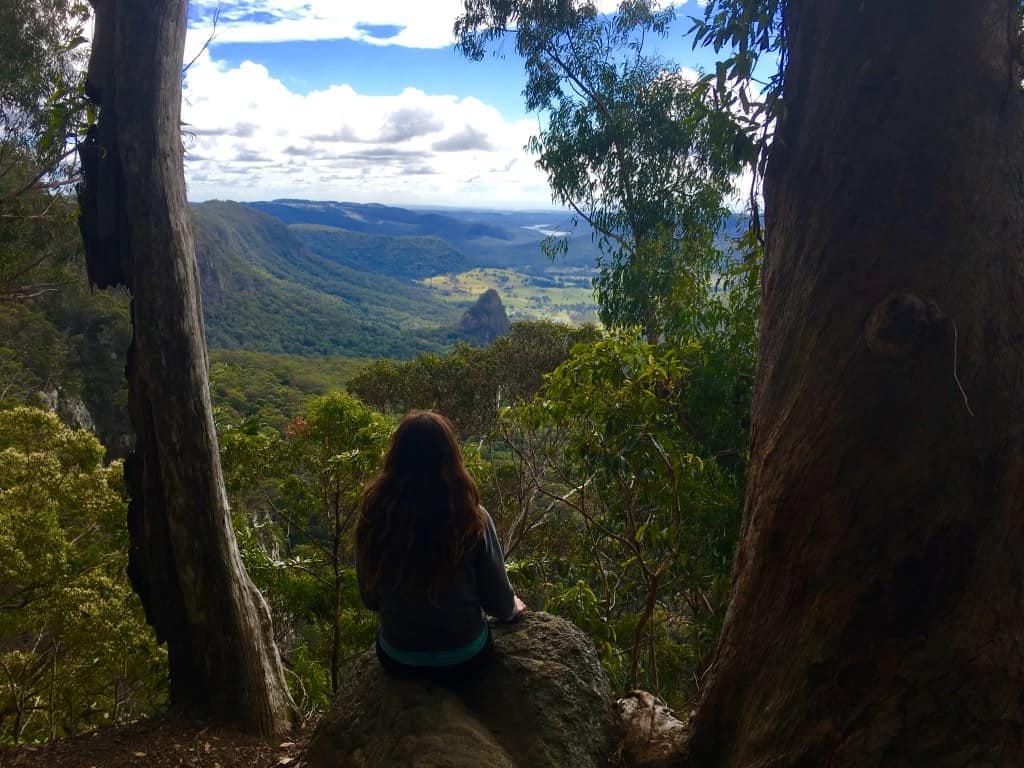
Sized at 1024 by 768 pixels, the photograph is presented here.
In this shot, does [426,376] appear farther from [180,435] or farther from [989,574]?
[989,574]

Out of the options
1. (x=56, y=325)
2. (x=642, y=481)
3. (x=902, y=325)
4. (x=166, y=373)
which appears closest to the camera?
(x=902, y=325)

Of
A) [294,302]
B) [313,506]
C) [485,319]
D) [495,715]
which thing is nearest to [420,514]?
[495,715]

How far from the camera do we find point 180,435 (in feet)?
13.2

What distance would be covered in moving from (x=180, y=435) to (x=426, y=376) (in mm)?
9509

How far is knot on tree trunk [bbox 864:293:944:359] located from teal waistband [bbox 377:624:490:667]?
1657mm

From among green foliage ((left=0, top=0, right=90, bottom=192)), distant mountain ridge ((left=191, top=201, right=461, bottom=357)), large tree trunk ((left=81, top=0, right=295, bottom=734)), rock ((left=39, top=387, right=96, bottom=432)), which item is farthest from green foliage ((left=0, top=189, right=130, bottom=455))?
distant mountain ridge ((left=191, top=201, right=461, bottom=357))

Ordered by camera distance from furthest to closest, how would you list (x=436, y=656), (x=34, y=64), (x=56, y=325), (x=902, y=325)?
(x=56, y=325), (x=34, y=64), (x=436, y=656), (x=902, y=325)

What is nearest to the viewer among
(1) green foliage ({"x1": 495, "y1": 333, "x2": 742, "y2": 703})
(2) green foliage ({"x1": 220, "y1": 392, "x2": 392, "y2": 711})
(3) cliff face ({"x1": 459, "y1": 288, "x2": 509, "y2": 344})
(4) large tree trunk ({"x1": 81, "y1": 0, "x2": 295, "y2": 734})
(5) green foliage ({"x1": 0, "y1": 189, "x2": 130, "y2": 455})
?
(1) green foliage ({"x1": 495, "y1": 333, "x2": 742, "y2": 703})

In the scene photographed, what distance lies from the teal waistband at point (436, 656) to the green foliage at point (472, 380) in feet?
34.9

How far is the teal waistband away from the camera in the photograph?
8.38 ft

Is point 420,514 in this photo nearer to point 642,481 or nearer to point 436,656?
point 436,656

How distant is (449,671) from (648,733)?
0.76m

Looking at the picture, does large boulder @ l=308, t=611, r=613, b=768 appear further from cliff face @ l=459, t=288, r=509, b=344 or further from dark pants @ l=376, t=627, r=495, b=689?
cliff face @ l=459, t=288, r=509, b=344

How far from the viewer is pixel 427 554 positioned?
2424mm
